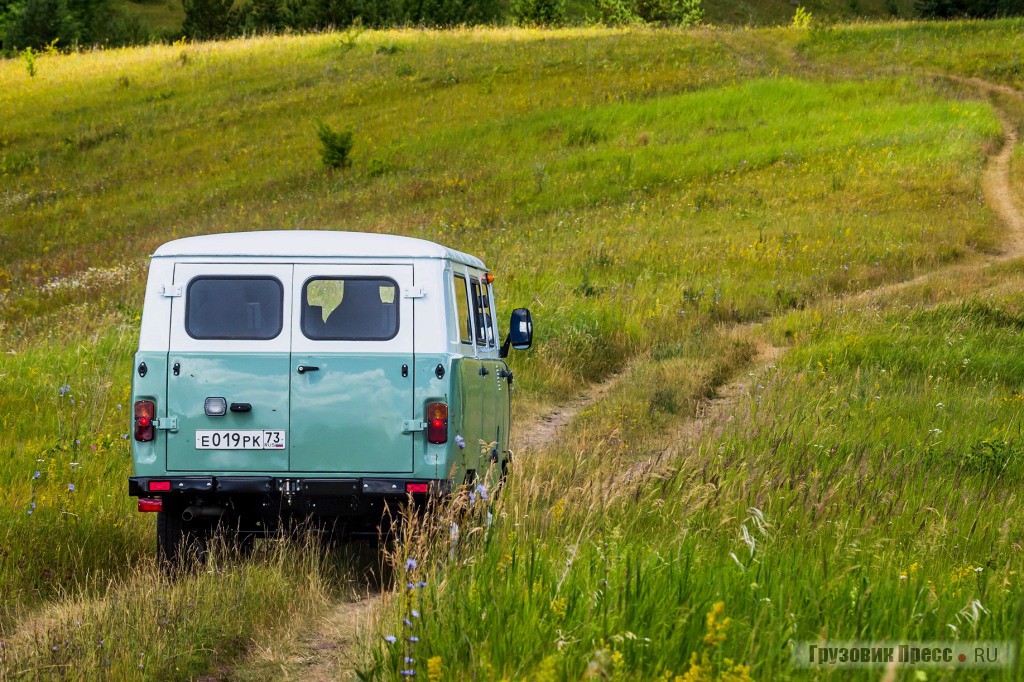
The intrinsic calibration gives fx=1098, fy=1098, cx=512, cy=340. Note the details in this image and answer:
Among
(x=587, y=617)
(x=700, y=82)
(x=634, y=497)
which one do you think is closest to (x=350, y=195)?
(x=700, y=82)

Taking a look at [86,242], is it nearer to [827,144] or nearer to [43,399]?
[43,399]

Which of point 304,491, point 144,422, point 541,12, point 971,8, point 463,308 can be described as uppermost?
point 541,12

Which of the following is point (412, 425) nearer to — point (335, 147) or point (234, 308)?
point (234, 308)

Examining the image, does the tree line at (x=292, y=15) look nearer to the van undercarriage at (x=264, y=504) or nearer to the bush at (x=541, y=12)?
the bush at (x=541, y=12)

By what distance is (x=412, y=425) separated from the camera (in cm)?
689

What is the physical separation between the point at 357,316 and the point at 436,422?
94 cm

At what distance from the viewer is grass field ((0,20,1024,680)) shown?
464 cm

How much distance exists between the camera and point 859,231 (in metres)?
21.8

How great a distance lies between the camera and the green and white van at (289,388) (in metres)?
6.90

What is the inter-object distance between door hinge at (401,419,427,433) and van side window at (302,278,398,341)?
0.60m

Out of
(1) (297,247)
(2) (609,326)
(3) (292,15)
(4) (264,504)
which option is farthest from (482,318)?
(3) (292,15)

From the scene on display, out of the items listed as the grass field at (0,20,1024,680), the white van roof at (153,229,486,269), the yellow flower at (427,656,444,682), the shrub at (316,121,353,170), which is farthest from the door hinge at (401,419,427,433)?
the shrub at (316,121,353,170)

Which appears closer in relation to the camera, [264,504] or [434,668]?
[434,668]

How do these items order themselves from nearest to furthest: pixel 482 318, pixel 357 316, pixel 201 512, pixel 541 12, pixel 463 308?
pixel 201 512, pixel 357 316, pixel 463 308, pixel 482 318, pixel 541 12
